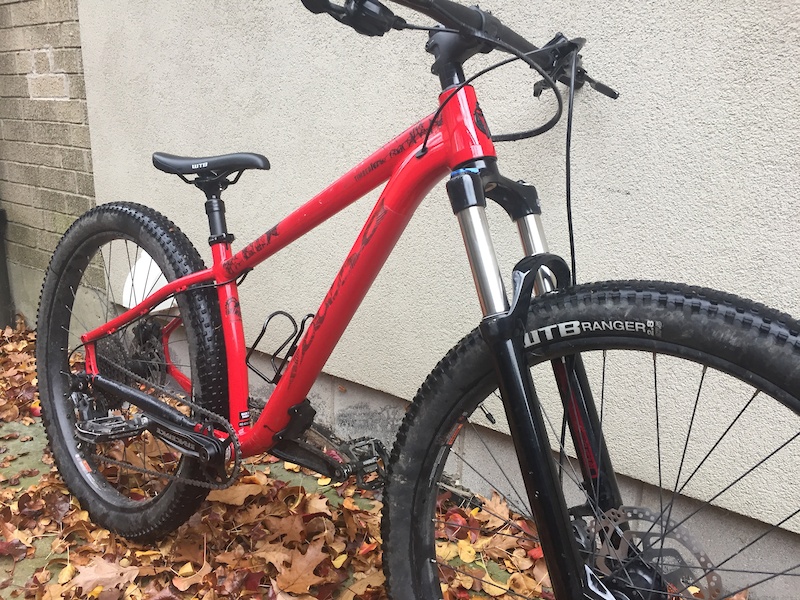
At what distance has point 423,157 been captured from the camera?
1160 mm

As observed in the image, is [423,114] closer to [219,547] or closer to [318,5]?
[318,5]

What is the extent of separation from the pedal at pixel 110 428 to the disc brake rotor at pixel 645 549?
51.1 inches

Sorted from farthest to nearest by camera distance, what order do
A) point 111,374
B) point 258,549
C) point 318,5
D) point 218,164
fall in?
point 111,374
point 258,549
point 218,164
point 318,5

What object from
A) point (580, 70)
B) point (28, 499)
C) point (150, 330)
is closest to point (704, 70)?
point (580, 70)

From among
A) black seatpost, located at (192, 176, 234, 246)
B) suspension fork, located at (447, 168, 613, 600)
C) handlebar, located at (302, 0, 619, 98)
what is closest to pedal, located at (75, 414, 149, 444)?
black seatpost, located at (192, 176, 234, 246)

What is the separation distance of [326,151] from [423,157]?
1076mm

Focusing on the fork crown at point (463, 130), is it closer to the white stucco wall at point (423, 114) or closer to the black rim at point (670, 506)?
the black rim at point (670, 506)

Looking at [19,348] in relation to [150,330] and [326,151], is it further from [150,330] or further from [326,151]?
[326,151]

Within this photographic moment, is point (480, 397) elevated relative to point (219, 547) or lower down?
elevated

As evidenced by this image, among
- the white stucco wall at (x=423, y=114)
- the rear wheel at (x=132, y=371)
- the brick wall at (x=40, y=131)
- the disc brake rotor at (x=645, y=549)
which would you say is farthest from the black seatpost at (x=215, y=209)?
the brick wall at (x=40, y=131)

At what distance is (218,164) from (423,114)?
27.2 inches

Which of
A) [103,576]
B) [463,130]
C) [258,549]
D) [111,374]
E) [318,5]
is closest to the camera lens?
[318,5]

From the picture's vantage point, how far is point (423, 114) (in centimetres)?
190

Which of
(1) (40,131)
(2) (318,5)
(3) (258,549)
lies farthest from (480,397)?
(1) (40,131)
